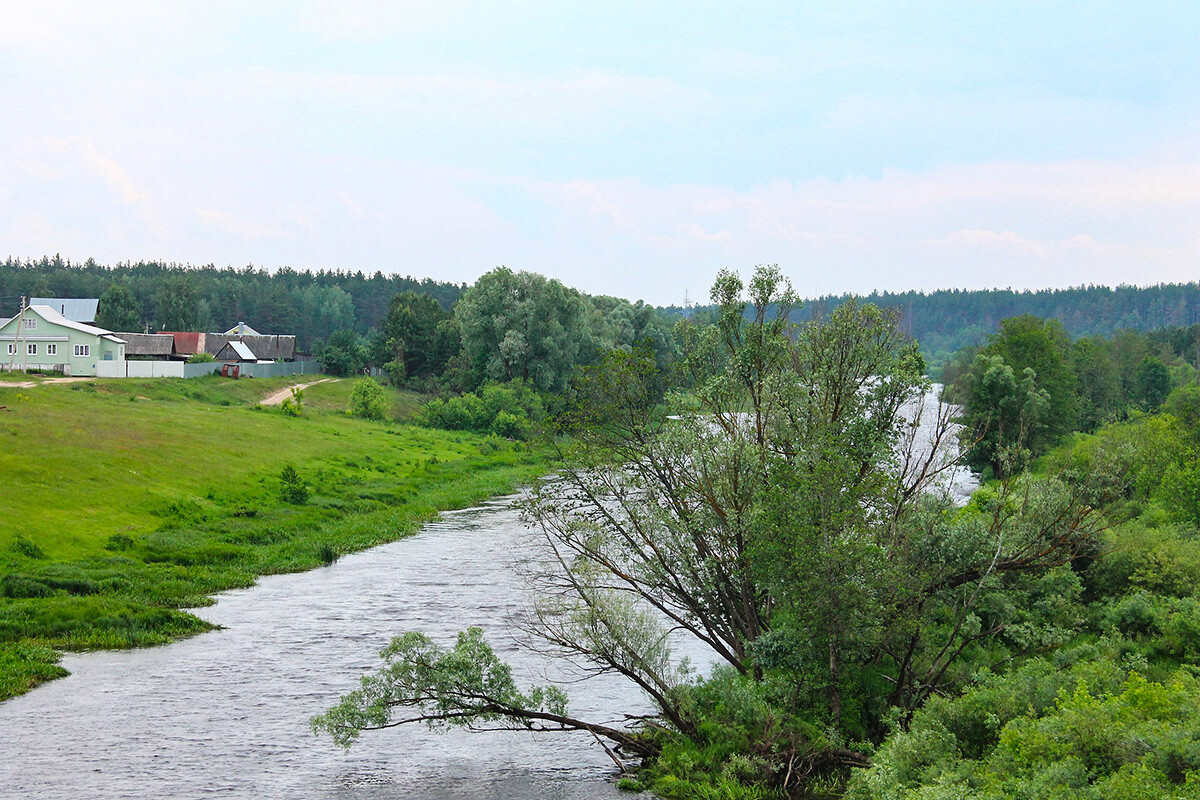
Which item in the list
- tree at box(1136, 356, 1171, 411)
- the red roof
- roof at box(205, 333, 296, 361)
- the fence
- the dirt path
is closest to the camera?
the fence

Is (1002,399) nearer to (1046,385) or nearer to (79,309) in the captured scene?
(1046,385)

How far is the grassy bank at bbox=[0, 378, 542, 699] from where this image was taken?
31.9 meters

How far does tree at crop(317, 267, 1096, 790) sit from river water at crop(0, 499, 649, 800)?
4.14 ft

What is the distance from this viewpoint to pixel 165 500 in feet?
151

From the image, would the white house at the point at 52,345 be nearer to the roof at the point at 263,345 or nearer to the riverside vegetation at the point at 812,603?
the roof at the point at 263,345

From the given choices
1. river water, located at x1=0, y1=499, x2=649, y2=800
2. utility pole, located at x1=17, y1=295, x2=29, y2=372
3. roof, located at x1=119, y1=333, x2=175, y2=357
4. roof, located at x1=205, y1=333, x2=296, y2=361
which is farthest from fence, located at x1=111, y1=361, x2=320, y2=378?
river water, located at x1=0, y1=499, x2=649, y2=800

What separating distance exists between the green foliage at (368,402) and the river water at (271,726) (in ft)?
193

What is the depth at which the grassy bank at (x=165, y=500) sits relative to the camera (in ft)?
105

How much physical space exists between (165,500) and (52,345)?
62760 millimetres

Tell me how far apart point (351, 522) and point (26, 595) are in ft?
66.6

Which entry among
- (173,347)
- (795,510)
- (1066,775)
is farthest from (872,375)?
(173,347)

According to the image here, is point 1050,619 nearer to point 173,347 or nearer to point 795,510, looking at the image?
point 795,510

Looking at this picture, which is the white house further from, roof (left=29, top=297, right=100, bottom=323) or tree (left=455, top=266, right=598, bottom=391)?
roof (left=29, top=297, right=100, bottom=323)

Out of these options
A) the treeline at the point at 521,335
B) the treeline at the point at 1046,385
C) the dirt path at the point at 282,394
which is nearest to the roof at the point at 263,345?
the dirt path at the point at 282,394
